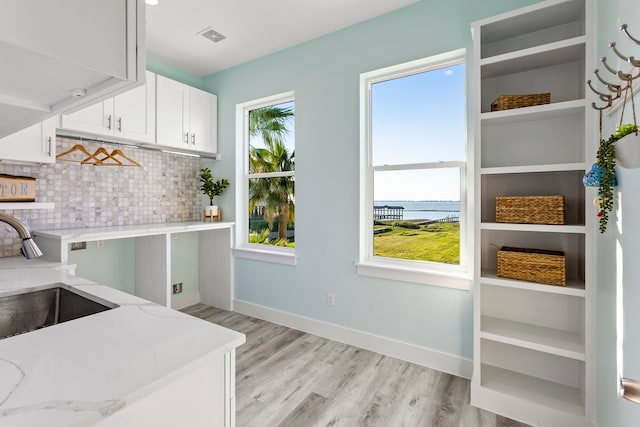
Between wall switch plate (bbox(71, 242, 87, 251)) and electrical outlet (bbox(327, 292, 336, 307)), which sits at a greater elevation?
wall switch plate (bbox(71, 242, 87, 251))

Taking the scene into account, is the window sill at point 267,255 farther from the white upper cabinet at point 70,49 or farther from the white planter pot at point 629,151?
the white planter pot at point 629,151

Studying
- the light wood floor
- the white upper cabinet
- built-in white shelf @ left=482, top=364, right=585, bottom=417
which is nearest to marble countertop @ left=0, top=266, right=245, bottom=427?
the white upper cabinet

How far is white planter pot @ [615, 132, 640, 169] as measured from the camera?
903 mm

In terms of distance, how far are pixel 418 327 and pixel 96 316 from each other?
2.07 m

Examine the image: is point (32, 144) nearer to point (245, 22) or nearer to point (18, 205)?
point (18, 205)

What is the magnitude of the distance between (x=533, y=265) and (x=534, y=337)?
0.42m

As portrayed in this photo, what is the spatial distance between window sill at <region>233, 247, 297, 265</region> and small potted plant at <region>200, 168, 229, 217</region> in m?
0.51

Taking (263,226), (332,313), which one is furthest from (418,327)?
(263,226)

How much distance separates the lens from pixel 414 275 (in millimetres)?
2348

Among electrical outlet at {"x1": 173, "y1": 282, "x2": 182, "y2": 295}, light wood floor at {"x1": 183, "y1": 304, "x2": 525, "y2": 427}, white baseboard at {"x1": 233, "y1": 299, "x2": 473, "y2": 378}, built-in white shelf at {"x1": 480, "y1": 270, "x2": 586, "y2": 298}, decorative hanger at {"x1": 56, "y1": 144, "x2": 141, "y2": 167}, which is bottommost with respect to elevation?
light wood floor at {"x1": 183, "y1": 304, "x2": 525, "y2": 427}

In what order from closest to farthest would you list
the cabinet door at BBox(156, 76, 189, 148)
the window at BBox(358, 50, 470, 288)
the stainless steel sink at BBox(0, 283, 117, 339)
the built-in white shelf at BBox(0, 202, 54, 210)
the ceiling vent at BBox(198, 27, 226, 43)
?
the stainless steel sink at BBox(0, 283, 117, 339) → the built-in white shelf at BBox(0, 202, 54, 210) → the window at BBox(358, 50, 470, 288) → the ceiling vent at BBox(198, 27, 226, 43) → the cabinet door at BBox(156, 76, 189, 148)

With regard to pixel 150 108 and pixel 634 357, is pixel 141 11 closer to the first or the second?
pixel 634 357

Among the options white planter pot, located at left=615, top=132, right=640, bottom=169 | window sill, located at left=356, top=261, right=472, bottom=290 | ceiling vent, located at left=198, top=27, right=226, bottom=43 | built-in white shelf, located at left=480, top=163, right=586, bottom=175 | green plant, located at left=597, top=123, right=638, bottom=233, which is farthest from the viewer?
ceiling vent, located at left=198, top=27, right=226, bottom=43

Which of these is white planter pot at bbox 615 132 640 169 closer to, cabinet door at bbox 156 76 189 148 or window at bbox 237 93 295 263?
window at bbox 237 93 295 263
